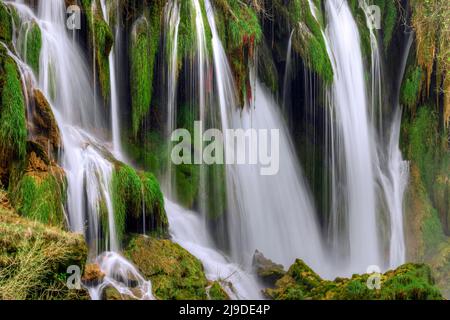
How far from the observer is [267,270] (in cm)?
1149

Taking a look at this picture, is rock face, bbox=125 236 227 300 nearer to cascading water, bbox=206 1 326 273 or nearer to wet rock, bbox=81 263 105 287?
wet rock, bbox=81 263 105 287

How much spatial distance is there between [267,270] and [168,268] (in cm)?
217

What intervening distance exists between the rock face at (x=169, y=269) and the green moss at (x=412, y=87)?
22.8ft

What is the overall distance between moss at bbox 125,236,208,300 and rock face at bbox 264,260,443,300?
1453 mm

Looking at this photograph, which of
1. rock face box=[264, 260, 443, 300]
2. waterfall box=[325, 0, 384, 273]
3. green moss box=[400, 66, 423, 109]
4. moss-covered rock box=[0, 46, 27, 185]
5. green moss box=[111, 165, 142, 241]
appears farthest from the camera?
green moss box=[400, 66, 423, 109]

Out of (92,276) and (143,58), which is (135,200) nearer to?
(92,276)

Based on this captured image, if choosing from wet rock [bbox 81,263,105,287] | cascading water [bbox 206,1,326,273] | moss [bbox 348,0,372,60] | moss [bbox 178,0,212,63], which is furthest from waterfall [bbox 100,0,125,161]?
moss [bbox 348,0,372,60]

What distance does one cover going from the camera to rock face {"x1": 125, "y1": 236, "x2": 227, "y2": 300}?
982cm

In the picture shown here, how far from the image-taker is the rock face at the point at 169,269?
9820 millimetres

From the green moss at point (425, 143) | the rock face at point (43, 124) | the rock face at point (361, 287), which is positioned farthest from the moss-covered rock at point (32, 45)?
the green moss at point (425, 143)

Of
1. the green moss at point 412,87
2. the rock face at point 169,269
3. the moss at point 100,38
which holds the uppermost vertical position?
the moss at point 100,38

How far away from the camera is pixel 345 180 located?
1409 centimetres

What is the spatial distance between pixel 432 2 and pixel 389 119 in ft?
8.95

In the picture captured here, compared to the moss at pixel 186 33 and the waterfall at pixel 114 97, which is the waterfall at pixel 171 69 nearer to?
the moss at pixel 186 33
